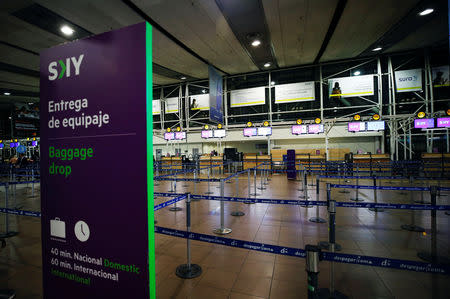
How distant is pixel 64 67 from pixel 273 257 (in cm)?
353

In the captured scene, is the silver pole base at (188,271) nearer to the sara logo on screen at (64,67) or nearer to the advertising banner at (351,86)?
the sara logo on screen at (64,67)

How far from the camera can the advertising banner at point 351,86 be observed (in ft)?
43.2

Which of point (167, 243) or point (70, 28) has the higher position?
point (70, 28)

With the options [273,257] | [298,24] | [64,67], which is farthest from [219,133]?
[64,67]

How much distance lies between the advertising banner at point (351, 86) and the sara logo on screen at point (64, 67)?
15501 millimetres

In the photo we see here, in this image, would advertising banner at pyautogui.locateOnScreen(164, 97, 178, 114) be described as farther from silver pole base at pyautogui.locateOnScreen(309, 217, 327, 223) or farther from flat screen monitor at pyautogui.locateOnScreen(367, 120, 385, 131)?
silver pole base at pyautogui.locateOnScreen(309, 217, 327, 223)

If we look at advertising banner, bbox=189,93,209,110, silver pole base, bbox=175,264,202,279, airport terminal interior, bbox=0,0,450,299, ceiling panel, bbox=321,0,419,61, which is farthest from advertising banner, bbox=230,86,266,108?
silver pole base, bbox=175,264,202,279

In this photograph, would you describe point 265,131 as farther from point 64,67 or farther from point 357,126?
point 64,67

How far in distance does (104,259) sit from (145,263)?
0.30 m

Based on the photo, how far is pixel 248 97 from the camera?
15.6m

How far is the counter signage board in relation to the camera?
108cm

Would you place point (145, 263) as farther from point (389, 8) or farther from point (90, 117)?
point (389, 8)

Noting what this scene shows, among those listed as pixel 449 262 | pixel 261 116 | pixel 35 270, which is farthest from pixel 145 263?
pixel 261 116

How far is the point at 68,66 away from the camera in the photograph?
1303 millimetres
